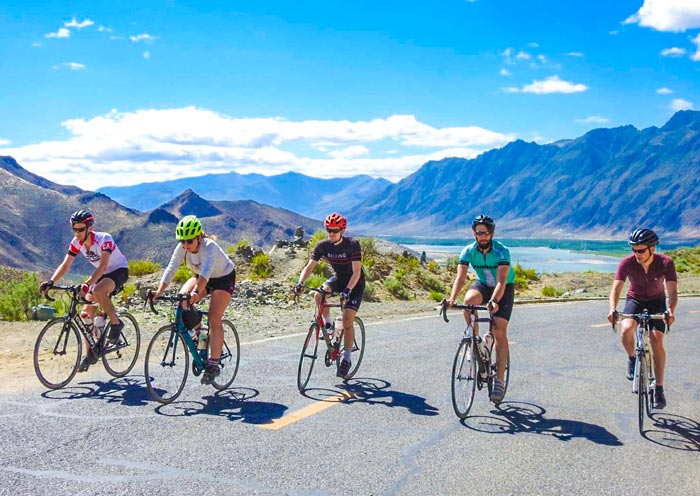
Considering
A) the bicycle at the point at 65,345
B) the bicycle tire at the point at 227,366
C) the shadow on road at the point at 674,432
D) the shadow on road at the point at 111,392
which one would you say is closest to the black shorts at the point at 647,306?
the shadow on road at the point at 674,432

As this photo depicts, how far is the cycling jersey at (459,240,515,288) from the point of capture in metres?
7.52

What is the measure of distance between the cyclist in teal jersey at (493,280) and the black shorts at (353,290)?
1367 mm

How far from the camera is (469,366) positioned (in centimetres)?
727

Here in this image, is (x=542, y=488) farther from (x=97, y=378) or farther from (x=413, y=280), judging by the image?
(x=413, y=280)

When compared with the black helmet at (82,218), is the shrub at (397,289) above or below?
below

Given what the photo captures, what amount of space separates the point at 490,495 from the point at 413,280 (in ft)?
72.5

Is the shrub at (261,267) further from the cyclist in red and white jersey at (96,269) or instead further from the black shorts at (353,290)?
the black shorts at (353,290)

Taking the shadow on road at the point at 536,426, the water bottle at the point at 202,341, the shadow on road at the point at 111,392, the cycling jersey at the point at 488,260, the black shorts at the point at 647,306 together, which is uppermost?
the cycling jersey at the point at 488,260

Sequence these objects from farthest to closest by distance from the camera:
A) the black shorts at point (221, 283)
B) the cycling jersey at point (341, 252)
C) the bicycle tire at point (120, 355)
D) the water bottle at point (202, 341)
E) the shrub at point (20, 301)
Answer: the shrub at point (20, 301) → the bicycle tire at point (120, 355) → the cycling jersey at point (341, 252) → the black shorts at point (221, 283) → the water bottle at point (202, 341)

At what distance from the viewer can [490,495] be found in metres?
5.11

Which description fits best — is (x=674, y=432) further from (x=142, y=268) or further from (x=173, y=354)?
(x=142, y=268)

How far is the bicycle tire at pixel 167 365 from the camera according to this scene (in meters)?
7.37

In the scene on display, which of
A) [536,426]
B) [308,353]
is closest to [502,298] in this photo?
[536,426]

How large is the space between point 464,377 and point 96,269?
15.2 ft
